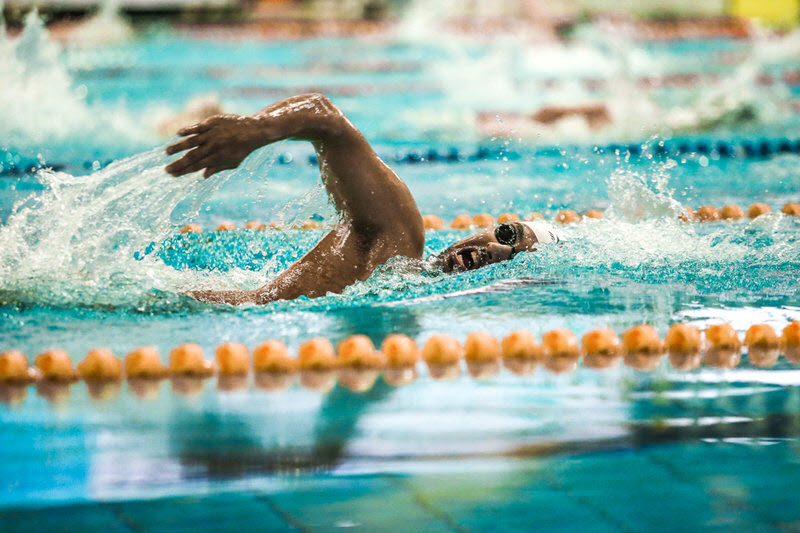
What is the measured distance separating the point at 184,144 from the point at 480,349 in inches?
37.9

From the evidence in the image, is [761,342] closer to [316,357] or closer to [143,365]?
[316,357]

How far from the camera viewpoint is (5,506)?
1.68 metres

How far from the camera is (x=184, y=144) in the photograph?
2338mm

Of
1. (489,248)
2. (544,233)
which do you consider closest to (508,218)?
(544,233)

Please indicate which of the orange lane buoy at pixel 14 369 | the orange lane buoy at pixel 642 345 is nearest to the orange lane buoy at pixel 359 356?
the orange lane buoy at pixel 642 345

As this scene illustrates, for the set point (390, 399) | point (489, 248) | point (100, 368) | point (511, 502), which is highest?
point (489, 248)

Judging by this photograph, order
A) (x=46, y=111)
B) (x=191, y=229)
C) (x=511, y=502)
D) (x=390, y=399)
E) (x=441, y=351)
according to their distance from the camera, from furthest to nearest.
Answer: (x=46, y=111)
(x=191, y=229)
(x=441, y=351)
(x=390, y=399)
(x=511, y=502)

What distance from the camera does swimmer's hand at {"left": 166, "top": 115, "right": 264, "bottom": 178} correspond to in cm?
234

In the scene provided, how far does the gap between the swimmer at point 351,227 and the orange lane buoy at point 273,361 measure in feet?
1.96

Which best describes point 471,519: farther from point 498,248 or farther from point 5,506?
point 498,248

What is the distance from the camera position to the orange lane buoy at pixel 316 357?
227 centimetres

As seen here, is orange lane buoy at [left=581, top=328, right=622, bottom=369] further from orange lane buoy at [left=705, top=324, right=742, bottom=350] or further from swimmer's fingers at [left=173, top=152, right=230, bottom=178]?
swimmer's fingers at [left=173, top=152, right=230, bottom=178]

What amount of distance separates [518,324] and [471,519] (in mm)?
920

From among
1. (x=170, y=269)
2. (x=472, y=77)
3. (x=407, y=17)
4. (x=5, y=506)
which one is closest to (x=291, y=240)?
(x=170, y=269)
